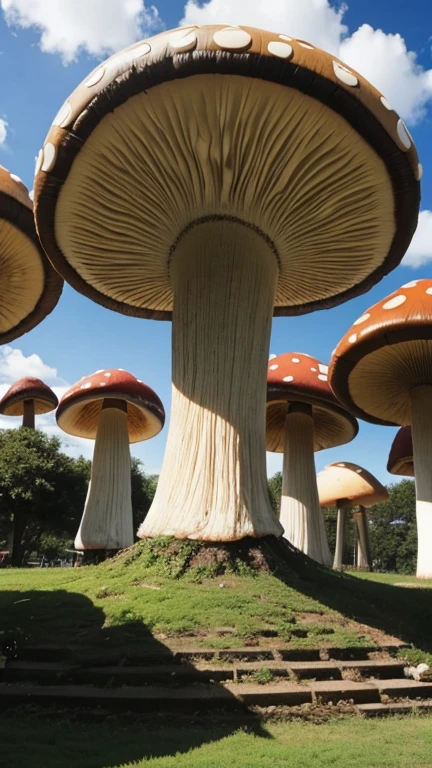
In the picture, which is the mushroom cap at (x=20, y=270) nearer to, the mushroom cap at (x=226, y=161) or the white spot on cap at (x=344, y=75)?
the mushroom cap at (x=226, y=161)

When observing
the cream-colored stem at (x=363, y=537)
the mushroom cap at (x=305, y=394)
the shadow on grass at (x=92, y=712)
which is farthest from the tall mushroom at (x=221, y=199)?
the cream-colored stem at (x=363, y=537)

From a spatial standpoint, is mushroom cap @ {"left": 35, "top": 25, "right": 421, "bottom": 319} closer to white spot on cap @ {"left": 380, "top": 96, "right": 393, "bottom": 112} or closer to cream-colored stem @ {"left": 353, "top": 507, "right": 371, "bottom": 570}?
white spot on cap @ {"left": 380, "top": 96, "right": 393, "bottom": 112}

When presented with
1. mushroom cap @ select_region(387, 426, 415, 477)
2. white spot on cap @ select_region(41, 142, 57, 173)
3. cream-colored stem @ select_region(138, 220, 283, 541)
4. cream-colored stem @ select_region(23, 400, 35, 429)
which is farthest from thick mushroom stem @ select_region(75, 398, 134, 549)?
cream-colored stem @ select_region(23, 400, 35, 429)

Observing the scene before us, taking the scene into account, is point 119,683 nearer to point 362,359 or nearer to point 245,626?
point 245,626

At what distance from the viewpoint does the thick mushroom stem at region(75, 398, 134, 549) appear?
619 inches

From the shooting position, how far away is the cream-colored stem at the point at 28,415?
2859 centimetres

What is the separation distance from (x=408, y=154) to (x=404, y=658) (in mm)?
5303

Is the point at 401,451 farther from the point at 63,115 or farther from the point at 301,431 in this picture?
the point at 63,115

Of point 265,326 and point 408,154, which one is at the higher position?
point 408,154

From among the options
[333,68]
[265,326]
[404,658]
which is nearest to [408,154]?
[333,68]

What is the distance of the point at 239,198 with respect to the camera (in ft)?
23.7

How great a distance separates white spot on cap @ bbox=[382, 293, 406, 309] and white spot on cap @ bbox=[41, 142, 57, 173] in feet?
22.9

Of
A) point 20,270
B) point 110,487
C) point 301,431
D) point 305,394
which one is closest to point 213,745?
point 20,270

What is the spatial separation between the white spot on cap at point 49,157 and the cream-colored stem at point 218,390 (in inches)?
85.5
